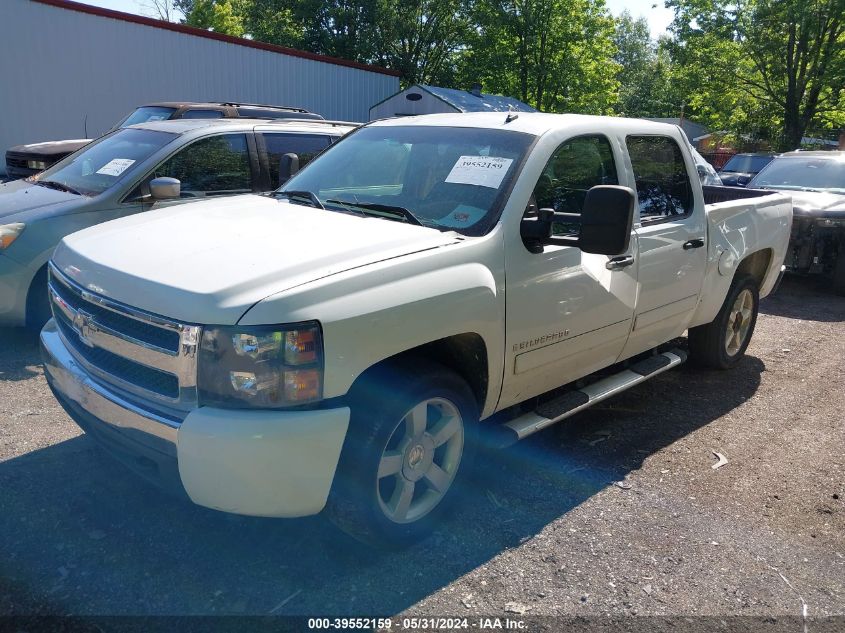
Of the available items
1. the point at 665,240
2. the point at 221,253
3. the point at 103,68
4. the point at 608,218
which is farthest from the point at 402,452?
the point at 103,68

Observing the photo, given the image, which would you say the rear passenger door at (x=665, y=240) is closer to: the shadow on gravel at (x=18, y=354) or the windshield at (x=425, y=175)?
the windshield at (x=425, y=175)

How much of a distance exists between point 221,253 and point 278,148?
406 cm

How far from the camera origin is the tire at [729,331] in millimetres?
5273

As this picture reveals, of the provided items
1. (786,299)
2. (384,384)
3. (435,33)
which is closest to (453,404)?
(384,384)

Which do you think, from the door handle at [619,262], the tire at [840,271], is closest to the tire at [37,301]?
the door handle at [619,262]

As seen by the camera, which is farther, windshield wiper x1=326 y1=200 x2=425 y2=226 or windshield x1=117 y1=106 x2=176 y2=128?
windshield x1=117 y1=106 x2=176 y2=128

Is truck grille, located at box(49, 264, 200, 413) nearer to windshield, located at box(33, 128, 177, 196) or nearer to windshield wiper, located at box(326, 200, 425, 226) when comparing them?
windshield wiper, located at box(326, 200, 425, 226)

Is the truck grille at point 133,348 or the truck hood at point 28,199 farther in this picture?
the truck hood at point 28,199

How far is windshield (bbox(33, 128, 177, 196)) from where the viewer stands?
568 centimetres

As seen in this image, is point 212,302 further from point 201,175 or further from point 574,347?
point 201,175

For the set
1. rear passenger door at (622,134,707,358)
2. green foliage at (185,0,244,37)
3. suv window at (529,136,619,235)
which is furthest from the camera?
green foliage at (185,0,244,37)

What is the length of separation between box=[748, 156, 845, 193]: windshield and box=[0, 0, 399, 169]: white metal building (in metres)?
12.0

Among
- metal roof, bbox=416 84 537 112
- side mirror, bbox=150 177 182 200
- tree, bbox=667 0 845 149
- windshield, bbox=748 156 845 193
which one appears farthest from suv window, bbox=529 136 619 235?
tree, bbox=667 0 845 149

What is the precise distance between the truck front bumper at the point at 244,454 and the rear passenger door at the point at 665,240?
232 centimetres
